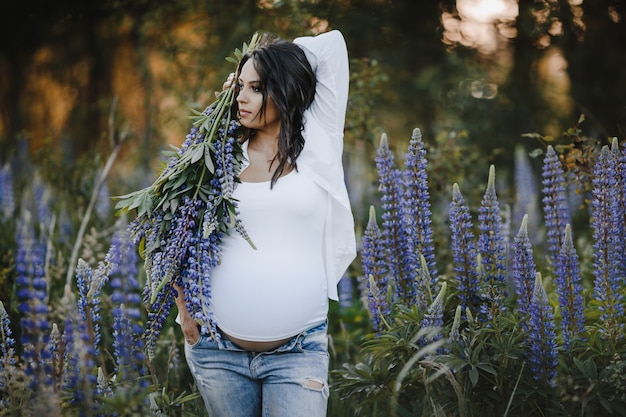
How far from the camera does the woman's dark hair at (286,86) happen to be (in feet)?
8.68

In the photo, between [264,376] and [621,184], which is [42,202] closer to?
[264,376]

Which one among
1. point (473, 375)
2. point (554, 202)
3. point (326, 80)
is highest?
point (326, 80)

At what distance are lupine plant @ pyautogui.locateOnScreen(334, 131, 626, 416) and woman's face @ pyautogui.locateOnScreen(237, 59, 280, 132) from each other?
0.90 metres

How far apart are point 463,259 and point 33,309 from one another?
1836 millimetres

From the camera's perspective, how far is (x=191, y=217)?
2.58 meters

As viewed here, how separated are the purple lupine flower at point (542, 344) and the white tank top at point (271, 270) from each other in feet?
3.09

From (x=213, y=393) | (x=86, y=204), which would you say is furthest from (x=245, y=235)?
(x=86, y=204)

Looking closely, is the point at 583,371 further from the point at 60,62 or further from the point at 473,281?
the point at 60,62

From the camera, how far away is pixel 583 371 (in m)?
2.79

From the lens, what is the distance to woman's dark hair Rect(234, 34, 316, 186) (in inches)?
104

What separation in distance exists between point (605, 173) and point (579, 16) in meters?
2.08

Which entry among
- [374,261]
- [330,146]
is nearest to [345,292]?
[374,261]

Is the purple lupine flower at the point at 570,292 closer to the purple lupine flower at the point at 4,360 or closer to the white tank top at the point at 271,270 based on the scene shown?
the white tank top at the point at 271,270

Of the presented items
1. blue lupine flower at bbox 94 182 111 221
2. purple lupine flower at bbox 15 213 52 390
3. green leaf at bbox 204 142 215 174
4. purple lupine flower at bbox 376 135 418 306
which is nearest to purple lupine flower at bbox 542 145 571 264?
purple lupine flower at bbox 376 135 418 306
